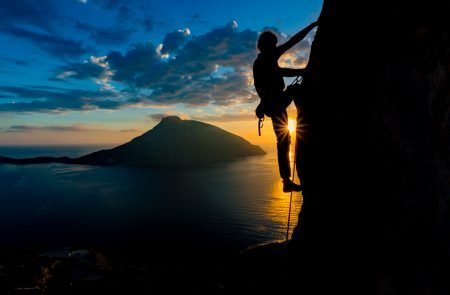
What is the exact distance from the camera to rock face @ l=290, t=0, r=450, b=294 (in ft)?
15.5

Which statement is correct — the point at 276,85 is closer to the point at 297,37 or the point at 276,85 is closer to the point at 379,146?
the point at 297,37

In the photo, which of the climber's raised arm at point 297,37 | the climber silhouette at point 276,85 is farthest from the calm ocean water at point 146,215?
the climber's raised arm at point 297,37

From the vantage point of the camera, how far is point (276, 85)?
28.4ft

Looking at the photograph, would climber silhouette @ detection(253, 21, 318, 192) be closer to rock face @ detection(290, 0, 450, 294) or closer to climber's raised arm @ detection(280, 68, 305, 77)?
climber's raised arm @ detection(280, 68, 305, 77)

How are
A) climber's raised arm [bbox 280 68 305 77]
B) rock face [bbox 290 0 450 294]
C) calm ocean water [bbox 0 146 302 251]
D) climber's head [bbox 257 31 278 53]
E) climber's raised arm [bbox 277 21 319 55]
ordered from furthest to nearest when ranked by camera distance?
calm ocean water [bbox 0 146 302 251]
climber's raised arm [bbox 280 68 305 77]
climber's head [bbox 257 31 278 53]
climber's raised arm [bbox 277 21 319 55]
rock face [bbox 290 0 450 294]

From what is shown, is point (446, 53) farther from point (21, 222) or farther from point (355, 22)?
point (21, 222)

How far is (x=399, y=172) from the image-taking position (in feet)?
18.0

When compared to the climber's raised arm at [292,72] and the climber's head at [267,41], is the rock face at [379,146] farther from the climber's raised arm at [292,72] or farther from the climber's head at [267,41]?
the climber's head at [267,41]

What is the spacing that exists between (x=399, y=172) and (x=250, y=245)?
48.0m

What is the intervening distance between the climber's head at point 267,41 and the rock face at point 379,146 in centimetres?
128

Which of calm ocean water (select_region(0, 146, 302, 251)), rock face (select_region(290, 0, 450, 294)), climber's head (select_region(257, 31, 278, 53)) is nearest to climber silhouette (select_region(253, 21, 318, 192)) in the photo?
climber's head (select_region(257, 31, 278, 53))

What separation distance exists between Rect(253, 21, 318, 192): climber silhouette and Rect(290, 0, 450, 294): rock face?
0.66 m

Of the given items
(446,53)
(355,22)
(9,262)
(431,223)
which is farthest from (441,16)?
(9,262)

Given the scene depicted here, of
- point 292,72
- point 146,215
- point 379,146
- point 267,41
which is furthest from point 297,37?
point 146,215
